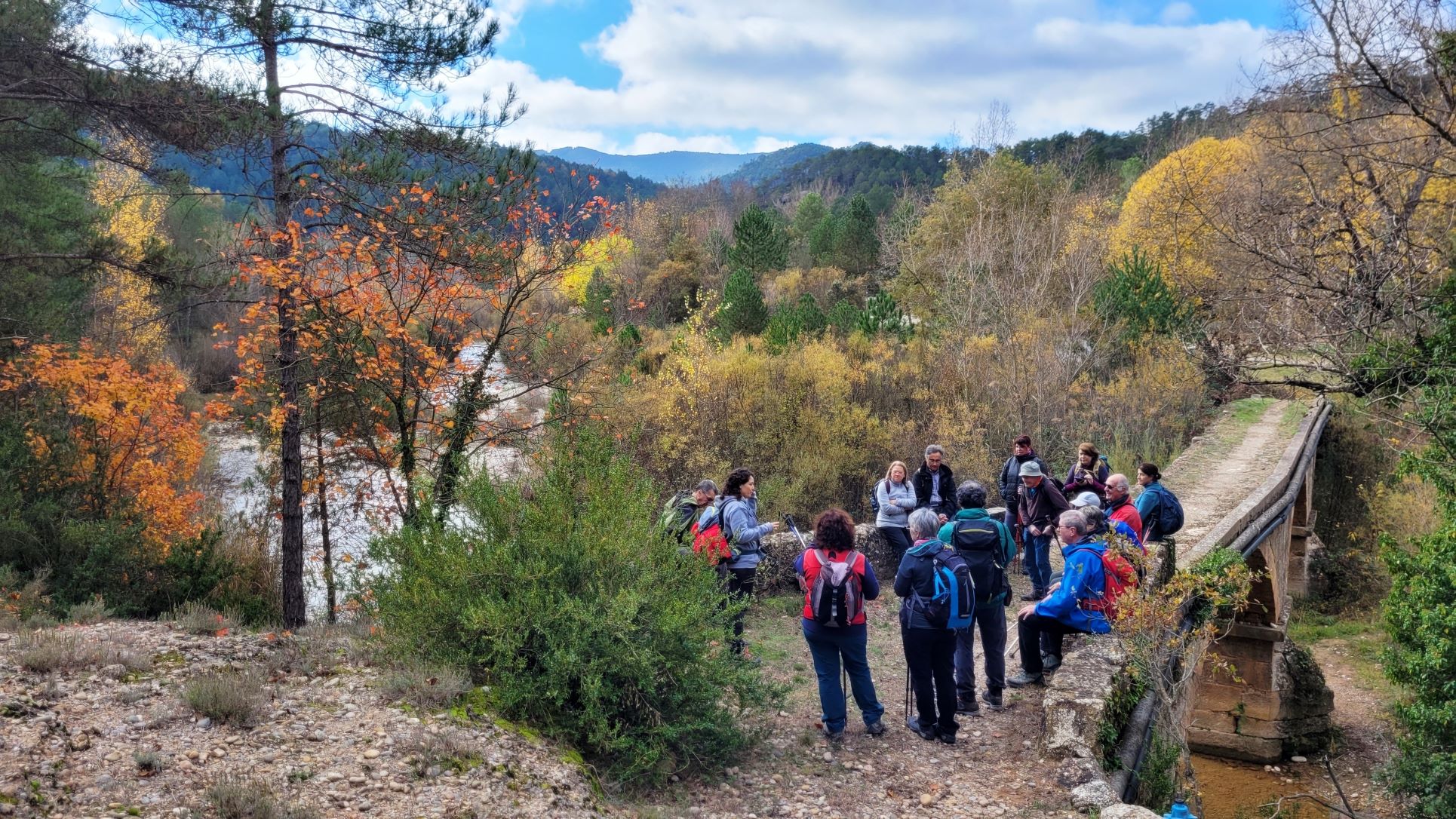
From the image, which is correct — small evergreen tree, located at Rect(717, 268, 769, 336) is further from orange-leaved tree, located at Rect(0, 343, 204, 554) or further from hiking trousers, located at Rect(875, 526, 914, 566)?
hiking trousers, located at Rect(875, 526, 914, 566)

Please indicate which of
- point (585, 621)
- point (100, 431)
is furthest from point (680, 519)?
point (100, 431)

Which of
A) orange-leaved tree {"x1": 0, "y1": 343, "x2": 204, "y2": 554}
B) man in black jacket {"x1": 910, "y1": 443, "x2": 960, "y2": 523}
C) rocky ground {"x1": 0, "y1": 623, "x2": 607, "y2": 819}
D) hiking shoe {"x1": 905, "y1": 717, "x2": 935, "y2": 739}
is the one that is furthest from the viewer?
orange-leaved tree {"x1": 0, "y1": 343, "x2": 204, "y2": 554}

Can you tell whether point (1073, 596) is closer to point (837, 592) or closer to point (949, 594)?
point (949, 594)

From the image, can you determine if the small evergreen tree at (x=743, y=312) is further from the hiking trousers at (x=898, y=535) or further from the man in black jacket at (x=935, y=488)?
the hiking trousers at (x=898, y=535)

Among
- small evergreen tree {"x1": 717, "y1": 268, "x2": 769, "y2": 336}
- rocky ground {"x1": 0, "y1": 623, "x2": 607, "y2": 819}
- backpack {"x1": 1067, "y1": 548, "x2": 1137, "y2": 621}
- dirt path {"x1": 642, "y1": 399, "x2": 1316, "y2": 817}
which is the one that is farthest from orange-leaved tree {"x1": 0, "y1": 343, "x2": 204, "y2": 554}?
small evergreen tree {"x1": 717, "y1": 268, "x2": 769, "y2": 336}

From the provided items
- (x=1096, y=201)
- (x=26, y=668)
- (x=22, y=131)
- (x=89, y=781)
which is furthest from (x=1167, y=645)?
(x=1096, y=201)

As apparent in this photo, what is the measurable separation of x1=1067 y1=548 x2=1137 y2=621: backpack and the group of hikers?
0.01m

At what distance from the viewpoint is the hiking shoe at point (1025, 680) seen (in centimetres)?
746

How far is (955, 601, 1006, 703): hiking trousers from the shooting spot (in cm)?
686

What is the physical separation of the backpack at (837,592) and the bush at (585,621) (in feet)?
2.04

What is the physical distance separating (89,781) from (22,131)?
10.5m

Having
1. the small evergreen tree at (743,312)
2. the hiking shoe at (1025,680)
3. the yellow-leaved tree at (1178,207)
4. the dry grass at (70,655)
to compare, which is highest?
the yellow-leaved tree at (1178,207)

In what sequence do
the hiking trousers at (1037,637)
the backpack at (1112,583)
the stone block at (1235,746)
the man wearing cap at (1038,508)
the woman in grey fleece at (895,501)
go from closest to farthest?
the backpack at (1112,583), the hiking trousers at (1037,637), the man wearing cap at (1038,508), the woman in grey fleece at (895,501), the stone block at (1235,746)

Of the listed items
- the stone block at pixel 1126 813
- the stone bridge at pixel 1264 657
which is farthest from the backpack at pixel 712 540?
the stone bridge at pixel 1264 657
